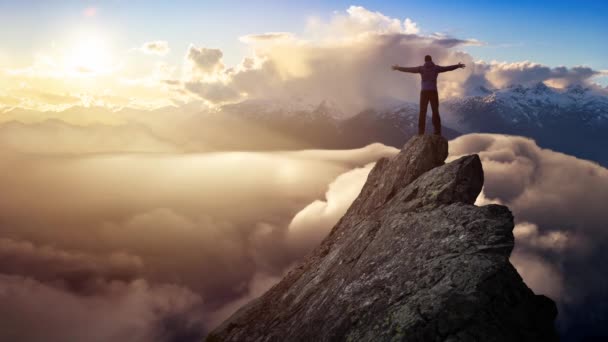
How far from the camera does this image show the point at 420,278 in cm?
1561

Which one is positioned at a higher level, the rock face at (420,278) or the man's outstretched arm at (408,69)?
the man's outstretched arm at (408,69)

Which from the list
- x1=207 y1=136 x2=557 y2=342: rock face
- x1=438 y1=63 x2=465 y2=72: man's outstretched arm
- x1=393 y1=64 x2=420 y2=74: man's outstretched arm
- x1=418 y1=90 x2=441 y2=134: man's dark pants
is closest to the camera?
x1=207 y1=136 x2=557 y2=342: rock face

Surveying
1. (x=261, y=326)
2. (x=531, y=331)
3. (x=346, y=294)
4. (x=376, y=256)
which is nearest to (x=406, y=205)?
(x=376, y=256)

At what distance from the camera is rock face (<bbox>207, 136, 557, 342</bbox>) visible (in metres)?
13.2

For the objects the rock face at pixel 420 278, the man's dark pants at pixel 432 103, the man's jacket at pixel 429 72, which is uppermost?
the man's jacket at pixel 429 72

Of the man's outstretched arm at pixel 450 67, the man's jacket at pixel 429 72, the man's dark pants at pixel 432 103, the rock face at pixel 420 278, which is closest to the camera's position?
the rock face at pixel 420 278

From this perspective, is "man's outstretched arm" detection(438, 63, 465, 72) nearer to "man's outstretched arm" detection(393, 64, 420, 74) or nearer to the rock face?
"man's outstretched arm" detection(393, 64, 420, 74)

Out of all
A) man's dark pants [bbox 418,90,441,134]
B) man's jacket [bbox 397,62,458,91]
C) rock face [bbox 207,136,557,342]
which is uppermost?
man's jacket [bbox 397,62,458,91]

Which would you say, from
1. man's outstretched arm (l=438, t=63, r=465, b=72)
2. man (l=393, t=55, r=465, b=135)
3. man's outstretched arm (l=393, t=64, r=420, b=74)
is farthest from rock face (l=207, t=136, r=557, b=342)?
man's outstretched arm (l=438, t=63, r=465, b=72)

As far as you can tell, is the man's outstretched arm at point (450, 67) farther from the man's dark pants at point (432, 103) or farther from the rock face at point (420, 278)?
the rock face at point (420, 278)

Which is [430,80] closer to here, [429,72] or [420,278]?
[429,72]

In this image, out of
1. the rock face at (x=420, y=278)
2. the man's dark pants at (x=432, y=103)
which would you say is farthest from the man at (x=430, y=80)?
the rock face at (x=420, y=278)

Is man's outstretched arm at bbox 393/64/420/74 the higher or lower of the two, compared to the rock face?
higher

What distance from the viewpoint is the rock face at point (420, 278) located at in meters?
13.2
